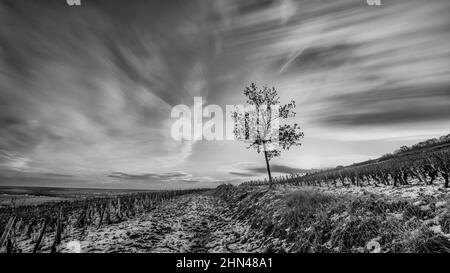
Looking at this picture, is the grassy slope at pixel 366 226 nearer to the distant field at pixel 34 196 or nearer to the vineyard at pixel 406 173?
the vineyard at pixel 406 173

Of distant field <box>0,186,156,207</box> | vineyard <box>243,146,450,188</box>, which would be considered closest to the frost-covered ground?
vineyard <box>243,146,450,188</box>

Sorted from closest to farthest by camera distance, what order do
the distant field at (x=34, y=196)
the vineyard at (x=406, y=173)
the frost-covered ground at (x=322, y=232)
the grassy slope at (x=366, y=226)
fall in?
the grassy slope at (x=366, y=226) → the frost-covered ground at (x=322, y=232) → the vineyard at (x=406, y=173) → the distant field at (x=34, y=196)

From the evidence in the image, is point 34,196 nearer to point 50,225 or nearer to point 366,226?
point 50,225

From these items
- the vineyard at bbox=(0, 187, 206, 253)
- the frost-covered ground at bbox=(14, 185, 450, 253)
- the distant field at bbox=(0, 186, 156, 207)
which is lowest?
the distant field at bbox=(0, 186, 156, 207)

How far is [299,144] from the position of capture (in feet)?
68.2

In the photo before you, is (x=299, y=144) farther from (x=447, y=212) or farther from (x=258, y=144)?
(x=447, y=212)

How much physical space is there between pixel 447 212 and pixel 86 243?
12.5m

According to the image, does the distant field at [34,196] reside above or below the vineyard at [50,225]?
below

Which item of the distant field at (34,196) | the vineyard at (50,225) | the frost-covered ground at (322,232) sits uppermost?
the frost-covered ground at (322,232)

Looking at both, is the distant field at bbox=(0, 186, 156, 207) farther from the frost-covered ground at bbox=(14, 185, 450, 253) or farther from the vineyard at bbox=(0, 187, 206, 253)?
the frost-covered ground at bbox=(14, 185, 450, 253)

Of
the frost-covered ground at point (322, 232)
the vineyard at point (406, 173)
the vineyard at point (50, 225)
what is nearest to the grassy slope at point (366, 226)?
the frost-covered ground at point (322, 232)

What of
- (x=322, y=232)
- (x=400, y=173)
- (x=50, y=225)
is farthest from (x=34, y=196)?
(x=400, y=173)

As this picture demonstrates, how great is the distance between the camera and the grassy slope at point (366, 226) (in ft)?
12.3

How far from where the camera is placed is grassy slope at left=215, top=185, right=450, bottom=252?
3734mm
